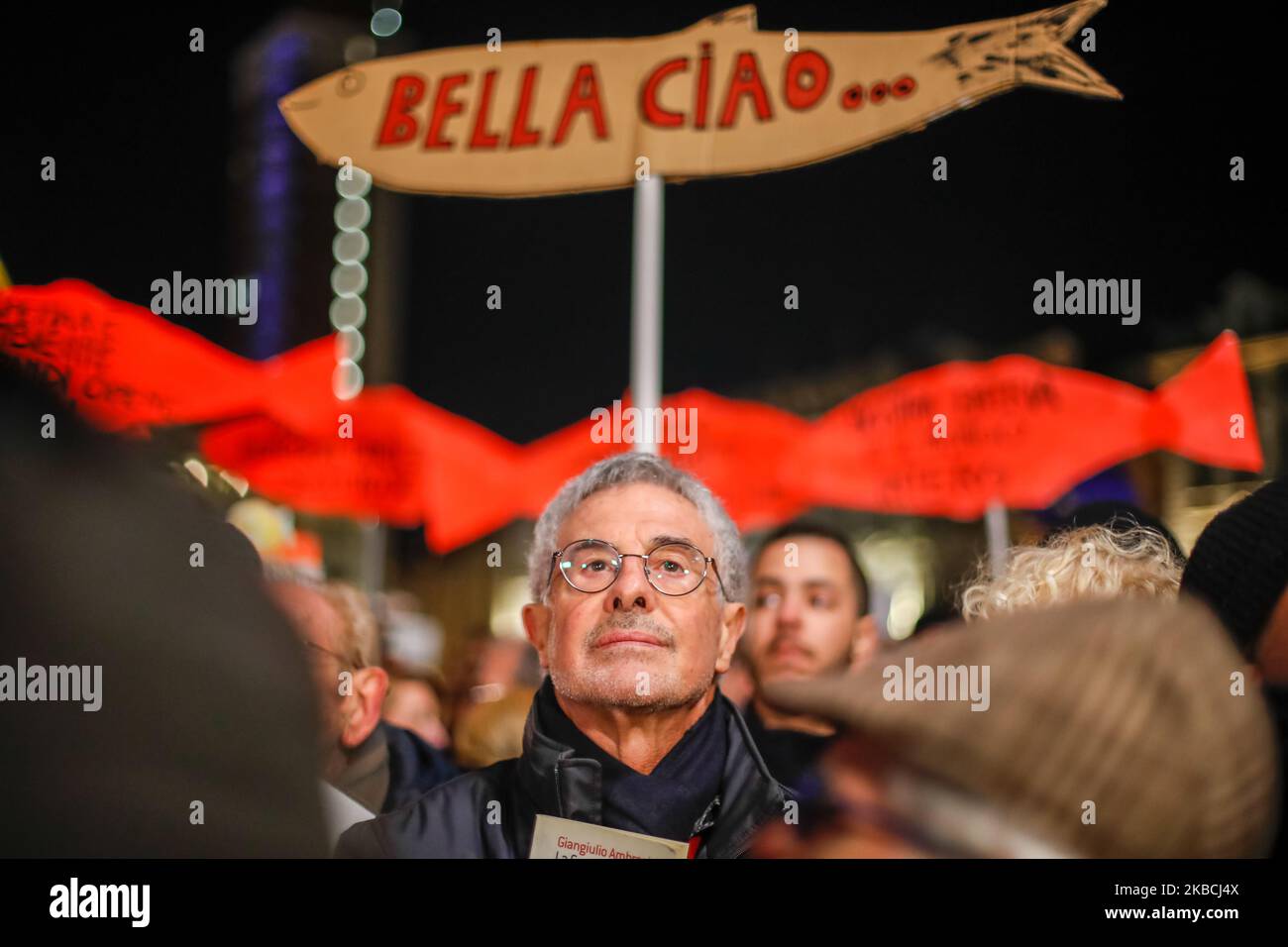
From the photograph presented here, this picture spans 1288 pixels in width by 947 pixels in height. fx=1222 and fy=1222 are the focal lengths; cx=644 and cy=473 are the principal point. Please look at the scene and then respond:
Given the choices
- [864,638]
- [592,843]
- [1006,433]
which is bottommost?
[592,843]

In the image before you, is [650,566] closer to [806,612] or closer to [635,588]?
[635,588]

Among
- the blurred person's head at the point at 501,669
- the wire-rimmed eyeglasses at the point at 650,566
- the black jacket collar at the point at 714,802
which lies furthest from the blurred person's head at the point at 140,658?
the blurred person's head at the point at 501,669

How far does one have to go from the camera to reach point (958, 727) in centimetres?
71

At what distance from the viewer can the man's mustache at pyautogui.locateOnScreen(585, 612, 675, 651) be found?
3404 millimetres

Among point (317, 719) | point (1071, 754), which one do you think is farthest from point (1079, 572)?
point (317, 719)

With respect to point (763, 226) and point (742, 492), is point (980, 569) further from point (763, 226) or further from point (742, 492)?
point (763, 226)

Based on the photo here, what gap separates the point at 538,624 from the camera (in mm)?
3527

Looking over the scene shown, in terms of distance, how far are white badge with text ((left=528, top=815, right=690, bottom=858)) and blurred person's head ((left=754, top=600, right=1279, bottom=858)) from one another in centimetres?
264

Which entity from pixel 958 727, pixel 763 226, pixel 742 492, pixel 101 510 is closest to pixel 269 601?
pixel 101 510

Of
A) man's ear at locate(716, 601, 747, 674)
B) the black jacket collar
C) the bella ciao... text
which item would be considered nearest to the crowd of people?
the black jacket collar

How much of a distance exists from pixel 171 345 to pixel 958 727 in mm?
3689

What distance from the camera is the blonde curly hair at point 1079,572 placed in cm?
350

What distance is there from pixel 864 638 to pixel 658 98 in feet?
6.16

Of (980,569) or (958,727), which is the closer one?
(958,727)
